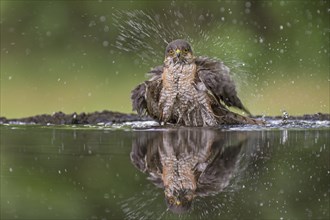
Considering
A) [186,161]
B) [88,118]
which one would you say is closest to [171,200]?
[186,161]

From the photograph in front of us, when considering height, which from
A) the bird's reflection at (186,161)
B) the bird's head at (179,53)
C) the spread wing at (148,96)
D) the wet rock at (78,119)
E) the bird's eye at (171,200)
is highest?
the bird's head at (179,53)

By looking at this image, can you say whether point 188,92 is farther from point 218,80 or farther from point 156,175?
point 156,175

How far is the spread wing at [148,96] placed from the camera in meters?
8.40

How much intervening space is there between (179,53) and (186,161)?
10.7 ft

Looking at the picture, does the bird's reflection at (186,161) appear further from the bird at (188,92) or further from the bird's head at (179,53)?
the bird's head at (179,53)

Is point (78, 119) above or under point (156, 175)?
above

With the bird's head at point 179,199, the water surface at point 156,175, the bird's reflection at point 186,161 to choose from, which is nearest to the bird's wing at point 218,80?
the bird's reflection at point 186,161

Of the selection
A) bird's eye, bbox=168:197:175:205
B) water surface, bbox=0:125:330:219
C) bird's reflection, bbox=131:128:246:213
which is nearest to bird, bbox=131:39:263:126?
bird's reflection, bbox=131:128:246:213

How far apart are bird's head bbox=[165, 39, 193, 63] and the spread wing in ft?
0.85

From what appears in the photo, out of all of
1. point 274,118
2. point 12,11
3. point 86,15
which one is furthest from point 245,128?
point 12,11

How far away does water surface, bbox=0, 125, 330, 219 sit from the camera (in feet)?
11.7

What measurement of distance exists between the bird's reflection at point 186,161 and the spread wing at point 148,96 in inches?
42.0

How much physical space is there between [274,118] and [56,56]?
255cm

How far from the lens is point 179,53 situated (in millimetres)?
8195
